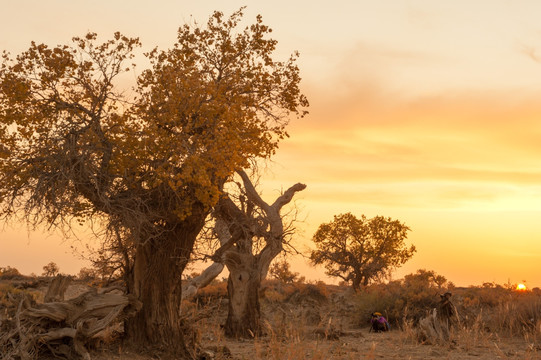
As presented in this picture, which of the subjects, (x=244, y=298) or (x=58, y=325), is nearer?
(x=58, y=325)

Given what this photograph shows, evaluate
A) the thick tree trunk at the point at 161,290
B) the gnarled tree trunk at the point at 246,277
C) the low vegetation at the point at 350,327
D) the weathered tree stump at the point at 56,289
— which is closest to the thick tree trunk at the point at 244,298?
the gnarled tree trunk at the point at 246,277

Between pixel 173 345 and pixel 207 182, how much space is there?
183 inches

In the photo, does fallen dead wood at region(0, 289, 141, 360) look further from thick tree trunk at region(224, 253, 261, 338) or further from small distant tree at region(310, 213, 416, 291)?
small distant tree at region(310, 213, 416, 291)

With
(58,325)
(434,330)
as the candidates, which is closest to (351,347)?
(434,330)

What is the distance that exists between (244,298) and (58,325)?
26.9 ft

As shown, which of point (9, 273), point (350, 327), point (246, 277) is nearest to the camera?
point (246, 277)

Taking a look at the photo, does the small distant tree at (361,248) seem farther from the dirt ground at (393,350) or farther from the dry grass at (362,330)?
the dirt ground at (393,350)

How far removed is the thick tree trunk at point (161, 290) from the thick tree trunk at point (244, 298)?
591 centimetres

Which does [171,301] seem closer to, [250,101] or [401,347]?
[250,101]

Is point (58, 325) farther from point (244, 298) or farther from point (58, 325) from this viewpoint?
point (244, 298)

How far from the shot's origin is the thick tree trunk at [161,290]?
13.8 m

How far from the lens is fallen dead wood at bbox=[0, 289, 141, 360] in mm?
11930

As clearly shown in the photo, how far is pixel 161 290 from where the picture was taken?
13.9 meters

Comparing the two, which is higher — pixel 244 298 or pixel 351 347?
pixel 244 298
